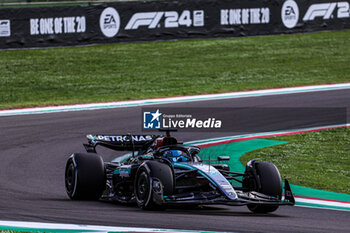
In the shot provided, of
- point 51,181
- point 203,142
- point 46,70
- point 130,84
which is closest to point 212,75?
point 130,84

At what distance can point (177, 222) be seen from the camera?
934cm

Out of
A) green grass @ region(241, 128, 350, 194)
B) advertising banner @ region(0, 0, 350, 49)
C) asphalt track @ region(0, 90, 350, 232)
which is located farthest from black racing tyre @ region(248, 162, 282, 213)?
advertising banner @ region(0, 0, 350, 49)

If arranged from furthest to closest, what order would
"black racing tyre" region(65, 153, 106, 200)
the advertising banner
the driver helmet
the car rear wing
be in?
the advertising banner
the car rear wing
"black racing tyre" region(65, 153, 106, 200)
the driver helmet

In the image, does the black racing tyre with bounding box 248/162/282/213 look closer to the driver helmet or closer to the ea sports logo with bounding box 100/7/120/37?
the driver helmet

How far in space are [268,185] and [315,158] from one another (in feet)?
17.4

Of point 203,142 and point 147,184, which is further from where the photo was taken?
point 203,142

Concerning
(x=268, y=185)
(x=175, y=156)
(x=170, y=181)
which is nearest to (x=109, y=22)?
(x=175, y=156)

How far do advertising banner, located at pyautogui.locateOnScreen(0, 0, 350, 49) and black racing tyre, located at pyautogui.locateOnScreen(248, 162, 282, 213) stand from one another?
18200mm

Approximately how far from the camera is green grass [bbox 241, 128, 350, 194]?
1338 cm

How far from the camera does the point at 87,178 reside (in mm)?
11383

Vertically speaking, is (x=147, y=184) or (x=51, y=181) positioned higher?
(x=147, y=184)

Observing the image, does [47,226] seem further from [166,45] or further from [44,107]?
[166,45]

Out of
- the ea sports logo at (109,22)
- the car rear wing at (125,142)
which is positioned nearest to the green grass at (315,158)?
the car rear wing at (125,142)

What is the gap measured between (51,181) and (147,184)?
404 centimetres
